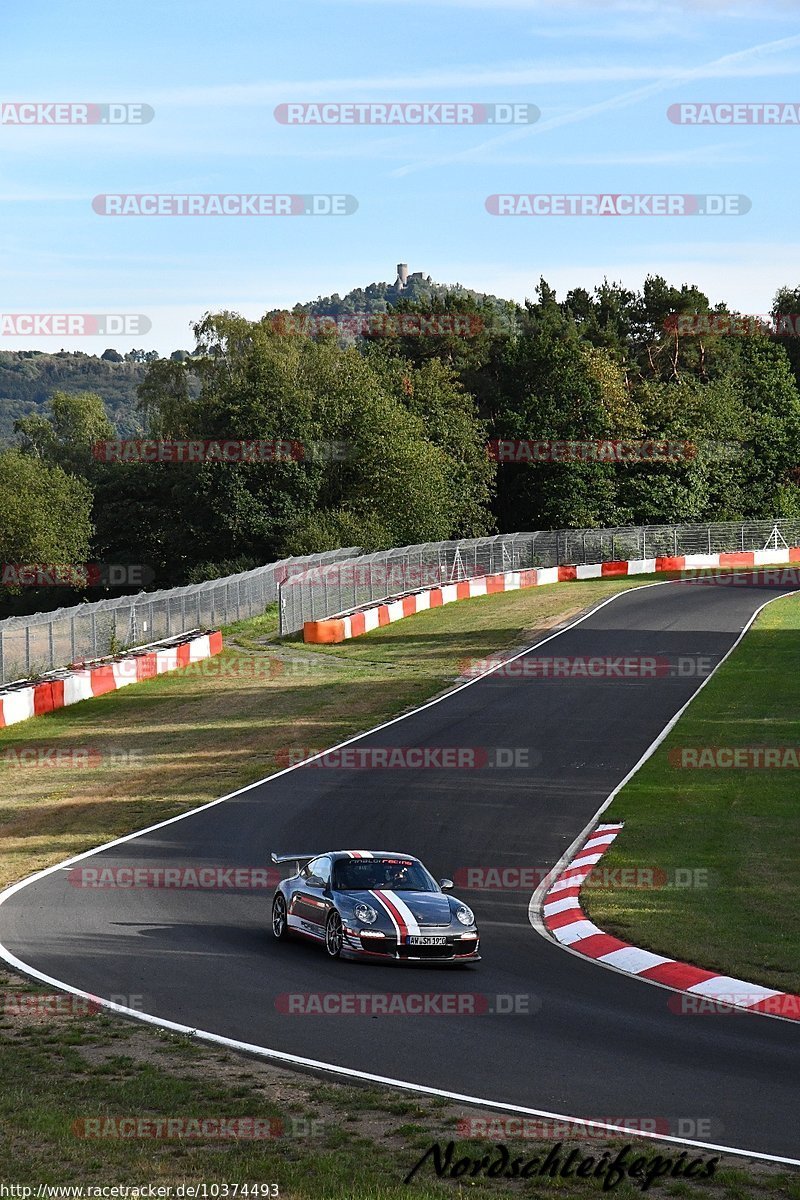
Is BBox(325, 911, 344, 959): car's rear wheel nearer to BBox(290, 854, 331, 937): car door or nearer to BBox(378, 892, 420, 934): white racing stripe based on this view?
BBox(290, 854, 331, 937): car door

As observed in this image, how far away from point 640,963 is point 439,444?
69.4 m

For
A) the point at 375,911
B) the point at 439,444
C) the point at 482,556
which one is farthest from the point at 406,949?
the point at 439,444

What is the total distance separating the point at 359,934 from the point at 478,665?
25.5m

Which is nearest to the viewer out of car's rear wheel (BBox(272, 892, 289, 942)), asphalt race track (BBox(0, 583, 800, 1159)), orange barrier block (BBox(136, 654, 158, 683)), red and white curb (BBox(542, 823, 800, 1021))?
asphalt race track (BBox(0, 583, 800, 1159))

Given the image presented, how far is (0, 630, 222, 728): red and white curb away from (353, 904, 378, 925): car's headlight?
19473 mm

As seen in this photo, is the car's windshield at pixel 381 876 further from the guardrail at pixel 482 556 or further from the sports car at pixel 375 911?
the guardrail at pixel 482 556

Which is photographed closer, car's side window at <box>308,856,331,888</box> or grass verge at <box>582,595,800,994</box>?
grass verge at <box>582,595,800,994</box>

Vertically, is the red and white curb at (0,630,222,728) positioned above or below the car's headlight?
above

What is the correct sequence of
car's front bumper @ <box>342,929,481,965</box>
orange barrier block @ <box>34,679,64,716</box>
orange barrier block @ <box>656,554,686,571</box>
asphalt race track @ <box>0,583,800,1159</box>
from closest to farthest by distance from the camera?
asphalt race track @ <box>0,583,800,1159</box> → car's front bumper @ <box>342,929,481,965</box> → orange barrier block @ <box>34,679,64,716</box> → orange barrier block @ <box>656,554,686,571</box>

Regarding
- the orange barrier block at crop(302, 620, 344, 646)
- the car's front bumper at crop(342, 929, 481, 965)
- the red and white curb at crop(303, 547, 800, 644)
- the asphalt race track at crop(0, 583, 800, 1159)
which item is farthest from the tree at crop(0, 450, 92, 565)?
the car's front bumper at crop(342, 929, 481, 965)

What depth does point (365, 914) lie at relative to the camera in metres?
15.2

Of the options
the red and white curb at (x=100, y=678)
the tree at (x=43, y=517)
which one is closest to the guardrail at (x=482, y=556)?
the red and white curb at (x=100, y=678)

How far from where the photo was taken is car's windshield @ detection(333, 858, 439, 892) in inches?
629

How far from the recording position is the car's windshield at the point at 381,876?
15984 millimetres
